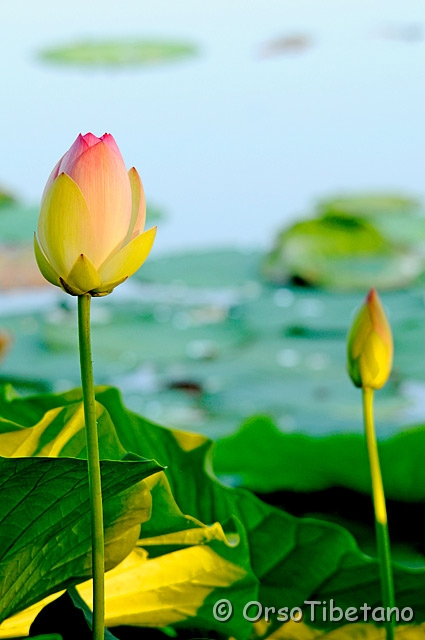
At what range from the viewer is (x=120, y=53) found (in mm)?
4375

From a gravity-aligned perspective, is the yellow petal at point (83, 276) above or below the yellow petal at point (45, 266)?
below

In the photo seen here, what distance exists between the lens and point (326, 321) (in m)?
1.86

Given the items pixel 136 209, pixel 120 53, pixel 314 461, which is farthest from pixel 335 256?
pixel 120 53

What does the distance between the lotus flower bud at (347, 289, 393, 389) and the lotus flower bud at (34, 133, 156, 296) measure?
5.3 inches

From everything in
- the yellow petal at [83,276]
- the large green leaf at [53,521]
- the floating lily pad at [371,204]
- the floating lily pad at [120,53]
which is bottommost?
the large green leaf at [53,521]

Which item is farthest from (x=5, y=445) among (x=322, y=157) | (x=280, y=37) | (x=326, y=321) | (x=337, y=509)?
(x=280, y=37)

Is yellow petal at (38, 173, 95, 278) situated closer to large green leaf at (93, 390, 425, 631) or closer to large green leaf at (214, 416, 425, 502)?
large green leaf at (93, 390, 425, 631)

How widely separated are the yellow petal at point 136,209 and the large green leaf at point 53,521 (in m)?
0.08

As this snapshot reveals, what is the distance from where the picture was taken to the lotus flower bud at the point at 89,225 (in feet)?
0.91

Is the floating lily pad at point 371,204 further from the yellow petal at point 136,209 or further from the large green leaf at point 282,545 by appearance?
the yellow petal at point 136,209

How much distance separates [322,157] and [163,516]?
3.11 metres

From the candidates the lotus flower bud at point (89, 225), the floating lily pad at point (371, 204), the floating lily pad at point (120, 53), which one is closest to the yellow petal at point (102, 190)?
the lotus flower bud at point (89, 225)

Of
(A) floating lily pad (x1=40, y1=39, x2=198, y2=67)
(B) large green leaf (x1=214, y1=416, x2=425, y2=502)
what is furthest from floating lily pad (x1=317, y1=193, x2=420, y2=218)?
(A) floating lily pad (x1=40, y1=39, x2=198, y2=67)

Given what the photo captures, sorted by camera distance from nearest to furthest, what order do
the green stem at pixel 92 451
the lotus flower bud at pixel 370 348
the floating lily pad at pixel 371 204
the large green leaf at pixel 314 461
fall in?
the green stem at pixel 92 451, the lotus flower bud at pixel 370 348, the large green leaf at pixel 314 461, the floating lily pad at pixel 371 204
